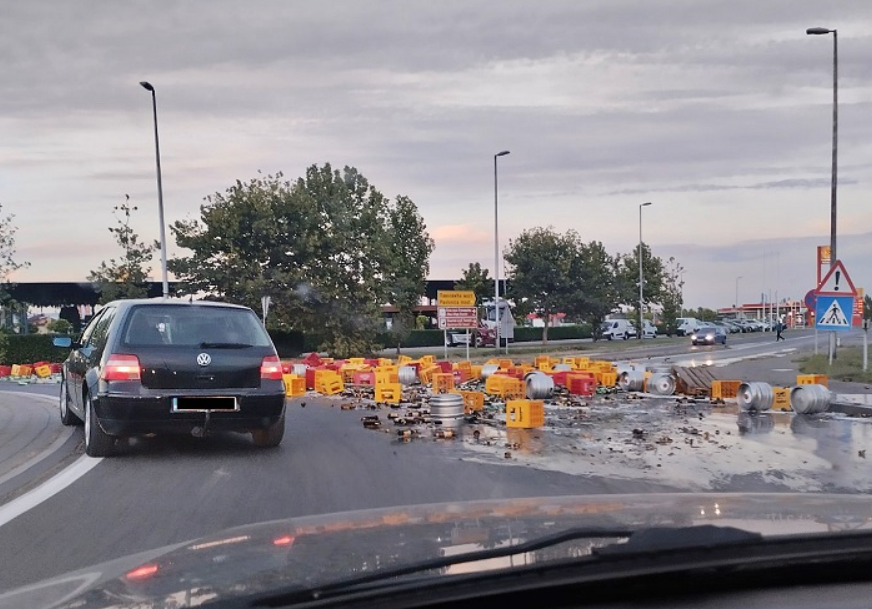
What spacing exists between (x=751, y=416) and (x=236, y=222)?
92.0 feet

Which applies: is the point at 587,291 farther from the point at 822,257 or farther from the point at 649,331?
the point at 822,257

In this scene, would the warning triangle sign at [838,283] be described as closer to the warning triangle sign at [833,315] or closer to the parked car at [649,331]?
the warning triangle sign at [833,315]

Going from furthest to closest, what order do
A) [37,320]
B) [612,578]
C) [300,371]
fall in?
1. [37,320]
2. [300,371]
3. [612,578]

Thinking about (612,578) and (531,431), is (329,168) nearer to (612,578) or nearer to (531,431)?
(531,431)

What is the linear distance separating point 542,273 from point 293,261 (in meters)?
21.9

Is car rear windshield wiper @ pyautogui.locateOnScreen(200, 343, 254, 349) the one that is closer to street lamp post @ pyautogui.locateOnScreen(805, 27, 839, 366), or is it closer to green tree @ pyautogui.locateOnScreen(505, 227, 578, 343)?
street lamp post @ pyautogui.locateOnScreen(805, 27, 839, 366)

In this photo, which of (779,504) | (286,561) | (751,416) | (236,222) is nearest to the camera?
(286,561)

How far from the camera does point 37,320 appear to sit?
7562cm

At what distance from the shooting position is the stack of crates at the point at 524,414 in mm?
12398

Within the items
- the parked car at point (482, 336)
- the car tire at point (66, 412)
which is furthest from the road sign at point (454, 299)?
the parked car at point (482, 336)

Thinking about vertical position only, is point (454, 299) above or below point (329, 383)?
above

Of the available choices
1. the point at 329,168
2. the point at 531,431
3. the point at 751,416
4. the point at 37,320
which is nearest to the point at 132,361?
the point at 531,431

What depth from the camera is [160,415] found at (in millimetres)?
8680

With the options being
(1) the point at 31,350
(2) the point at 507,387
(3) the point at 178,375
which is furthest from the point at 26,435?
(1) the point at 31,350
